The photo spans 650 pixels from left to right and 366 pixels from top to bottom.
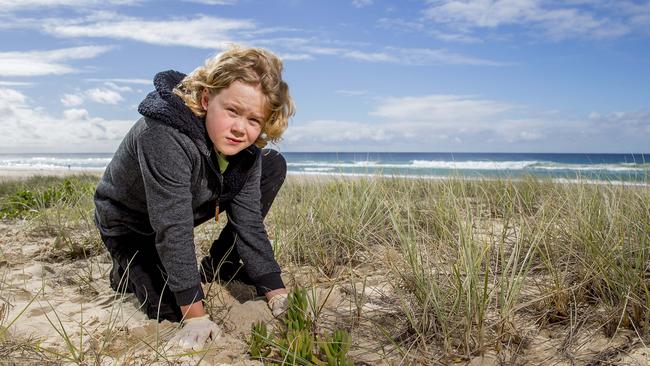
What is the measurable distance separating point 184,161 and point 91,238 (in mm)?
1886

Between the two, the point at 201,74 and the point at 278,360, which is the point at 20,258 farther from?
the point at 278,360

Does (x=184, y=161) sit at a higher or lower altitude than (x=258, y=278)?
higher

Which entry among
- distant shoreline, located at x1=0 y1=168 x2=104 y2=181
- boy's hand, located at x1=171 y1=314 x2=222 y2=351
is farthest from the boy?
distant shoreline, located at x1=0 y1=168 x2=104 y2=181

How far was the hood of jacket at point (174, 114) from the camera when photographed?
2145 mm

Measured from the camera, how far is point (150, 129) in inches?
85.0

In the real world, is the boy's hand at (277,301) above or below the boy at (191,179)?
below

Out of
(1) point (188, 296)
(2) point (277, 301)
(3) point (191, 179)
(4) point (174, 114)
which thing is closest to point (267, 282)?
(2) point (277, 301)

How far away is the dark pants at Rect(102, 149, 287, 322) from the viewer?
94.7 inches

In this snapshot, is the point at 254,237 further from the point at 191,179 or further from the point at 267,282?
the point at 191,179

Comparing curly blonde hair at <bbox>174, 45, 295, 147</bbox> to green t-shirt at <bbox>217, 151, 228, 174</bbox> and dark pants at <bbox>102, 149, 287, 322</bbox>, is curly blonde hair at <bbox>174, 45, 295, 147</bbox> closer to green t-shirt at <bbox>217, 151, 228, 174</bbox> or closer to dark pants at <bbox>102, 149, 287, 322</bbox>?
green t-shirt at <bbox>217, 151, 228, 174</bbox>

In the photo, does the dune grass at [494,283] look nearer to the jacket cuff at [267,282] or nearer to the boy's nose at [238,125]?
the jacket cuff at [267,282]

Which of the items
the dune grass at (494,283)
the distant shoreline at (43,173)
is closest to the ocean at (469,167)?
the dune grass at (494,283)

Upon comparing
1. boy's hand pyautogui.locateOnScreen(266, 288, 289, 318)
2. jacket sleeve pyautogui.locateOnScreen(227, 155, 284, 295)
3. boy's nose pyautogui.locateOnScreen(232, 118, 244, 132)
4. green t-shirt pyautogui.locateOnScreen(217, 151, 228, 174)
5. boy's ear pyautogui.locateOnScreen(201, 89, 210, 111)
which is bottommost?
boy's hand pyautogui.locateOnScreen(266, 288, 289, 318)

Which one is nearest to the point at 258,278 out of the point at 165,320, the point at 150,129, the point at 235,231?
the point at 235,231
